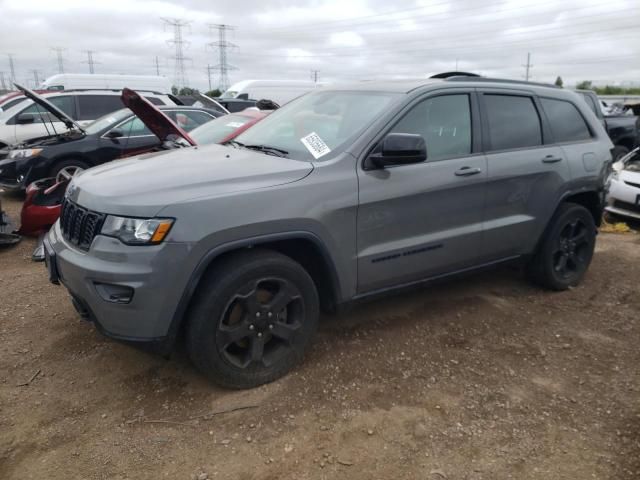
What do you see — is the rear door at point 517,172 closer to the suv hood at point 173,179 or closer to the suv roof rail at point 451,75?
the suv roof rail at point 451,75

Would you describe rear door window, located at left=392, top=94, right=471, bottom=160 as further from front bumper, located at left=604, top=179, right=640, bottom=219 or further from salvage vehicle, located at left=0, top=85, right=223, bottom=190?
salvage vehicle, located at left=0, top=85, right=223, bottom=190

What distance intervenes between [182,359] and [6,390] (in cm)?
101

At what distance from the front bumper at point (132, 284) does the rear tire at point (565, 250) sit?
3.14 meters

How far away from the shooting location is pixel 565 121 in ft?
14.3

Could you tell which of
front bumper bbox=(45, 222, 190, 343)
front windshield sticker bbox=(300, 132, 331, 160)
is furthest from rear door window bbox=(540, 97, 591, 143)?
front bumper bbox=(45, 222, 190, 343)

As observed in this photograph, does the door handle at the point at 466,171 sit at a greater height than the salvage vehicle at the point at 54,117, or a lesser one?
lesser

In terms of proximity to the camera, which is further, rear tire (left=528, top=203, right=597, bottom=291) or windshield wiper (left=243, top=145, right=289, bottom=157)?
rear tire (left=528, top=203, right=597, bottom=291)

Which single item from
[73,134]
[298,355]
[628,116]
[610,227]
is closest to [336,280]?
[298,355]

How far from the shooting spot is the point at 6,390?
2.99 meters

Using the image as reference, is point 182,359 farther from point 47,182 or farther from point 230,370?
point 47,182

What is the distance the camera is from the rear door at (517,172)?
378cm

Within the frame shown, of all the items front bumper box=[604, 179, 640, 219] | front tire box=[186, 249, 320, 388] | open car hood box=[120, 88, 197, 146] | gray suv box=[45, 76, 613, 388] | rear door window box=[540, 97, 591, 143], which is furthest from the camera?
front bumper box=[604, 179, 640, 219]

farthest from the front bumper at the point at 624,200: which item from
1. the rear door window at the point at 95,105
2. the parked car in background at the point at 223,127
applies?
the rear door window at the point at 95,105

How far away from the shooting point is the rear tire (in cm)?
430
